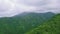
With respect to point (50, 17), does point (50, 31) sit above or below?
below

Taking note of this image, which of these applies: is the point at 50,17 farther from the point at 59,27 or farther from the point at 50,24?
the point at 59,27

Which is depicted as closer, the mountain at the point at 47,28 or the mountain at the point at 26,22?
the mountain at the point at 47,28

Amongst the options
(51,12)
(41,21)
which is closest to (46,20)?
(41,21)

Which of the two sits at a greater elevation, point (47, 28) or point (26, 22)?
point (26, 22)

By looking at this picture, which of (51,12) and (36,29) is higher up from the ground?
(51,12)

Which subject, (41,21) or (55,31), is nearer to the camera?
(55,31)

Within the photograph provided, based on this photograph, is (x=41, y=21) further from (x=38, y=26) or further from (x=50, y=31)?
(x=50, y=31)

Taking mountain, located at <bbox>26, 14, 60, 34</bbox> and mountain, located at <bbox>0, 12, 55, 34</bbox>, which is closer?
mountain, located at <bbox>26, 14, 60, 34</bbox>

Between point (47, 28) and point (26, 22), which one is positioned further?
point (26, 22)

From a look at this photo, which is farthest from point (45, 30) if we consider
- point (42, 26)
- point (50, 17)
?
point (50, 17)
